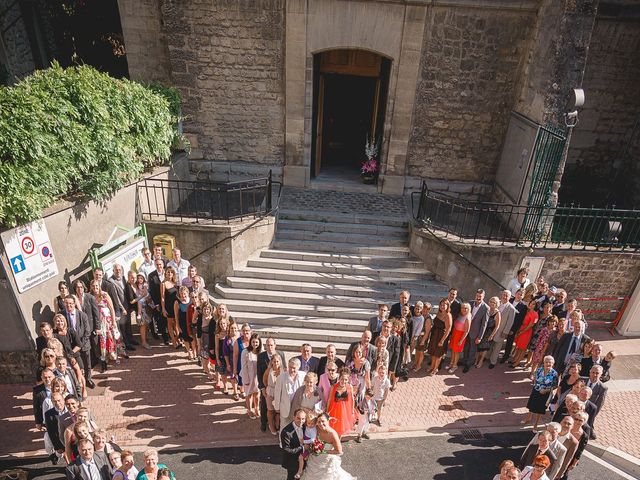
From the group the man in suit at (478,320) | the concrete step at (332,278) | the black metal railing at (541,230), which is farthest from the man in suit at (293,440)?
the black metal railing at (541,230)

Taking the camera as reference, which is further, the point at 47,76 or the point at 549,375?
the point at 47,76

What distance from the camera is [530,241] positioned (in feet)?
31.6

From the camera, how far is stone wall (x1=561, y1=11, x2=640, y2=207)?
38.6 feet

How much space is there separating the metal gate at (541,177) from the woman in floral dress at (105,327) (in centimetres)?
845

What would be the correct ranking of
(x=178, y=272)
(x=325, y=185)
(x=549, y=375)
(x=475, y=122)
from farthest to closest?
(x=325, y=185), (x=475, y=122), (x=178, y=272), (x=549, y=375)

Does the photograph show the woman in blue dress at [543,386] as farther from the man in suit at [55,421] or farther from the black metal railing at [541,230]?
the man in suit at [55,421]

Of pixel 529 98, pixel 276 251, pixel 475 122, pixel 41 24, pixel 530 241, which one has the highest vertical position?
pixel 41 24

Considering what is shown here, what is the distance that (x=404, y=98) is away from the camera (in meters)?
11.4

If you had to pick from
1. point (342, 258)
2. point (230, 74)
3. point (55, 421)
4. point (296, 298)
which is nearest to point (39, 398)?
point (55, 421)

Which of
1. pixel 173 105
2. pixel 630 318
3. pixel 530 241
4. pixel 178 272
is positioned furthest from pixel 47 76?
pixel 630 318

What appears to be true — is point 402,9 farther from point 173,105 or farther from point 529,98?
point 173,105

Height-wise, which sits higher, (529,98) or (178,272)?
(529,98)

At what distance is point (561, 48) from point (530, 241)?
165 inches

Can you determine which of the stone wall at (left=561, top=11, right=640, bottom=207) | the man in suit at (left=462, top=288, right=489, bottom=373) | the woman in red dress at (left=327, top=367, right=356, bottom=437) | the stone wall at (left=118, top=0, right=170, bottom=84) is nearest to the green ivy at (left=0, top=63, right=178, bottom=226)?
the stone wall at (left=118, top=0, right=170, bottom=84)
